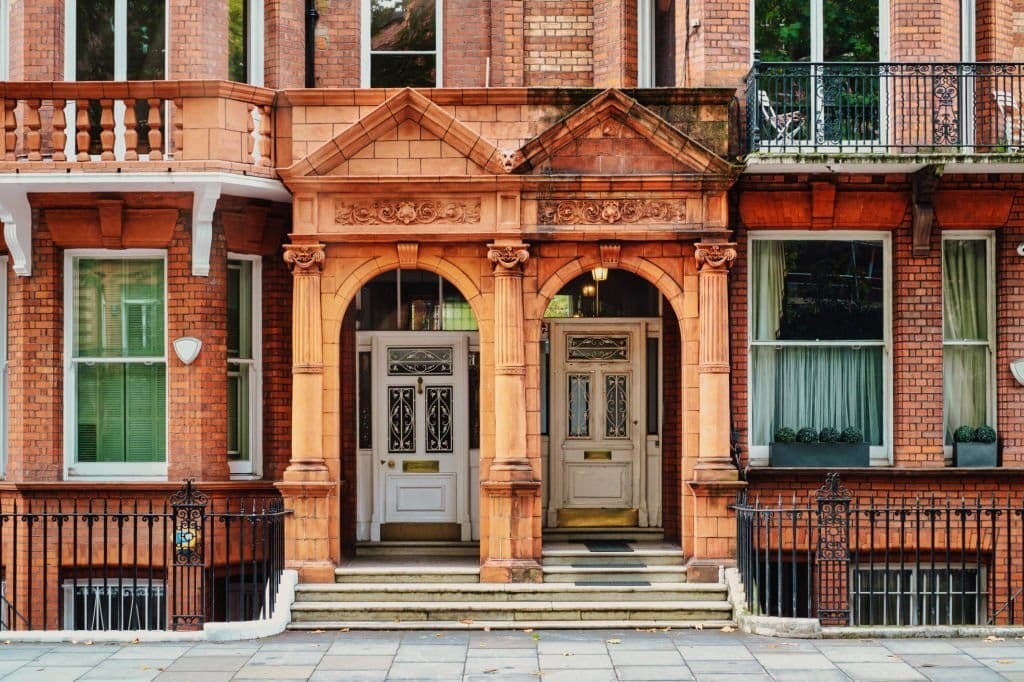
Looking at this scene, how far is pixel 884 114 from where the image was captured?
1295cm

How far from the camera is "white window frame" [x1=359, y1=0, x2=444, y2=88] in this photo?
44.1ft

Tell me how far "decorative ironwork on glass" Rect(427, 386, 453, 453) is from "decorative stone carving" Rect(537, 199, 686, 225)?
2827 millimetres

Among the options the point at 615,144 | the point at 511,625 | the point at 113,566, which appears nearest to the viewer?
the point at 511,625

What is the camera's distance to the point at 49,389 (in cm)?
1262

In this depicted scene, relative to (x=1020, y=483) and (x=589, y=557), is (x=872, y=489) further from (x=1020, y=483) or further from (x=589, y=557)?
(x=589, y=557)

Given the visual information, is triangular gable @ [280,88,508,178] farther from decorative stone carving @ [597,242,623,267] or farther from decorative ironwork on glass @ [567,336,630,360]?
decorative ironwork on glass @ [567,336,630,360]

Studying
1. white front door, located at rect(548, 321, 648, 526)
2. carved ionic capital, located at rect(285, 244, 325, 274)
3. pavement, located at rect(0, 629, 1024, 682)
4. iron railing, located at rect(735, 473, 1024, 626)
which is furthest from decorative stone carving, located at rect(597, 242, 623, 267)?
pavement, located at rect(0, 629, 1024, 682)

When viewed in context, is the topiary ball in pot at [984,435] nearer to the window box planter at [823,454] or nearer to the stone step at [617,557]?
the window box planter at [823,454]

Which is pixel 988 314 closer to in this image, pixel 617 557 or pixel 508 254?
pixel 617 557

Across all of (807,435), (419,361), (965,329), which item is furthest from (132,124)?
(965,329)

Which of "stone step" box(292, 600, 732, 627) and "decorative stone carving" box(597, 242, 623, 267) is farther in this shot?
"decorative stone carving" box(597, 242, 623, 267)

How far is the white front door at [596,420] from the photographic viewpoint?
1424cm

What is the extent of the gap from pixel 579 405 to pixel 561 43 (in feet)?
13.7

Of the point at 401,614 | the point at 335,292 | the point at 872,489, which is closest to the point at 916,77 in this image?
the point at 872,489
